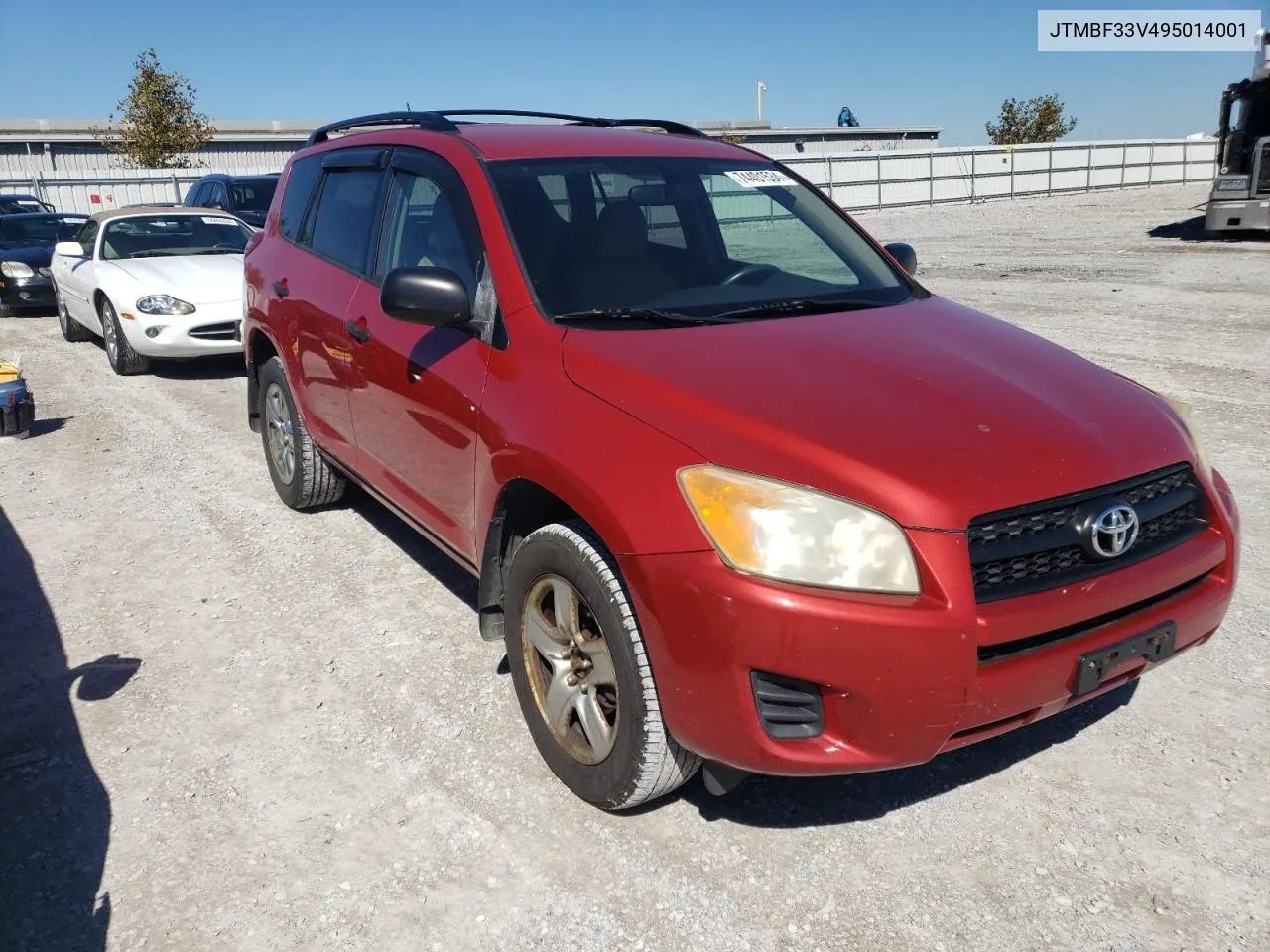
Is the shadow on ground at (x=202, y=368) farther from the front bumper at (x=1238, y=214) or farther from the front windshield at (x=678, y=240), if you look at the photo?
the front bumper at (x=1238, y=214)

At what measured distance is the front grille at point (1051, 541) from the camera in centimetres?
237

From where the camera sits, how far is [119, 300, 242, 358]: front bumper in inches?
360

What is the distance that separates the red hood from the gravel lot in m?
0.99

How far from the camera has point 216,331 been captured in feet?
30.2

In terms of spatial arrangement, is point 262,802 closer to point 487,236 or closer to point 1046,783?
point 487,236

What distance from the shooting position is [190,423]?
7.82 meters

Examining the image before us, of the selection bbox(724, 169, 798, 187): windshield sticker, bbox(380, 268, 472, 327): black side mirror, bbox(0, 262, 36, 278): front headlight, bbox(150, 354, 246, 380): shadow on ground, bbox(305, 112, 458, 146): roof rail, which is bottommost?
bbox(150, 354, 246, 380): shadow on ground

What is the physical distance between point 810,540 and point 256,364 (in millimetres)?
4238

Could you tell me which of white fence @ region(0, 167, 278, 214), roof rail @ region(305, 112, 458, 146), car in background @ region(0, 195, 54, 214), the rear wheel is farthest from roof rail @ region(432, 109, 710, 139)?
white fence @ region(0, 167, 278, 214)

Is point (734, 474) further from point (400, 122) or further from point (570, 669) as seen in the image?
point (400, 122)

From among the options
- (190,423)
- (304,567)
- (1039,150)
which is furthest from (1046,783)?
(1039,150)

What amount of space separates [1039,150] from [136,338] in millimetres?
27403

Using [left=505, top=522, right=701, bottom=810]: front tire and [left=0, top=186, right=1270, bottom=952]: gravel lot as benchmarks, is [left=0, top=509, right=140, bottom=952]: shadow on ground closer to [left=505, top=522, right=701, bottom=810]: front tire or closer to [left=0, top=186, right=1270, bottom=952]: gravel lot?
[left=0, top=186, right=1270, bottom=952]: gravel lot

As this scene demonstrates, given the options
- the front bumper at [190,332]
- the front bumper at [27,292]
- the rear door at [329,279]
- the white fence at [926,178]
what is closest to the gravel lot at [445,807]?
the rear door at [329,279]
